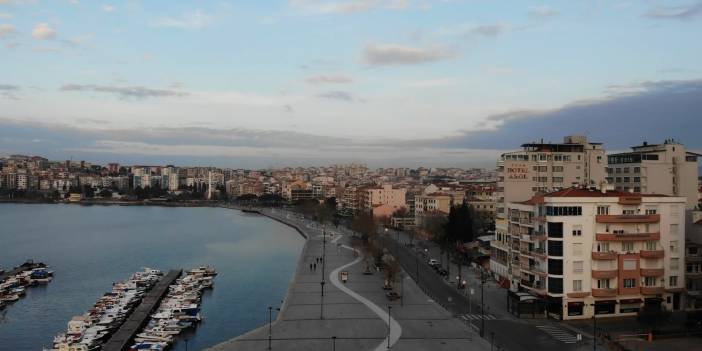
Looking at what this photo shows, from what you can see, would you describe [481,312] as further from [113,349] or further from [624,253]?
[113,349]

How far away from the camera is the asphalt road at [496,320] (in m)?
14.2

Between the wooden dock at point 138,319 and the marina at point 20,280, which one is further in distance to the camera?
the marina at point 20,280

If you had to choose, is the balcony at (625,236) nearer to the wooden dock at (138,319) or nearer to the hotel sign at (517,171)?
the hotel sign at (517,171)

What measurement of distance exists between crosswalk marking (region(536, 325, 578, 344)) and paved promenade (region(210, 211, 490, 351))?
71.7 inches

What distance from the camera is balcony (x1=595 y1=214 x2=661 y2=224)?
56.5 feet

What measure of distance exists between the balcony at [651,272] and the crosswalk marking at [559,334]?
328cm

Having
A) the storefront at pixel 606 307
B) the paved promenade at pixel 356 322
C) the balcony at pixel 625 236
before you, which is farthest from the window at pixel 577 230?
the paved promenade at pixel 356 322

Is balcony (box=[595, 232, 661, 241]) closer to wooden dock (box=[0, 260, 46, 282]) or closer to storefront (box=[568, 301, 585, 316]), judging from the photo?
storefront (box=[568, 301, 585, 316])

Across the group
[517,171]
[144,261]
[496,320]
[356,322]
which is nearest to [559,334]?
[496,320]

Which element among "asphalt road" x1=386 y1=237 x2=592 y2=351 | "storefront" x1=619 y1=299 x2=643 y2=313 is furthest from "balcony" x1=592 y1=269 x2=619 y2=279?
"asphalt road" x1=386 y1=237 x2=592 y2=351

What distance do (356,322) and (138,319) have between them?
6853 millimetres

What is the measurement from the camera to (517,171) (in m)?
27.7

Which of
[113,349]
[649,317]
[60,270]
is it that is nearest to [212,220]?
[60,270]

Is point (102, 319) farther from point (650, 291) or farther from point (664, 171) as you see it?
point (664, 171)
